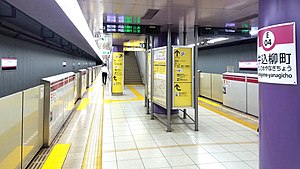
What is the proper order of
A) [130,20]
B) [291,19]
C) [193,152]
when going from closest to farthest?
[291,19], [193,152], [130,20]

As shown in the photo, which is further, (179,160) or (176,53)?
(176,53)

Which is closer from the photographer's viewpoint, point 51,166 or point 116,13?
point 51,166

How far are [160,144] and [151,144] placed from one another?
0.56ft

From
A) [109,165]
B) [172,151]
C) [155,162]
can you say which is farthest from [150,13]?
[109,165]

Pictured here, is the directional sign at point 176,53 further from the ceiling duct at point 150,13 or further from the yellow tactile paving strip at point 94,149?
the yellow tactile paving strip at point 94,149

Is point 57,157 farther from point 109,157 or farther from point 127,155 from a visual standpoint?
point 127,155

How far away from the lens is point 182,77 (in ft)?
17.9

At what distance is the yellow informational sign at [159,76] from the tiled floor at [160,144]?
27.1 inches

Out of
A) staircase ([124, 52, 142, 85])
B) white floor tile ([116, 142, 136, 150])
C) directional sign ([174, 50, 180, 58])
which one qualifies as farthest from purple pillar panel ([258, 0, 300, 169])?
staircase ([124, 52, 142, 85])

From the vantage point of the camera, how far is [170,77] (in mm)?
5324

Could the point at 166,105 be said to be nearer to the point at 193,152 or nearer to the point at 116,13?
the point at 193,152

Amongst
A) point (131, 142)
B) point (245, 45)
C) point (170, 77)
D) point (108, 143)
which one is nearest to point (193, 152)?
point (131, 142)

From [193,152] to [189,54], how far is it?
8.05ft

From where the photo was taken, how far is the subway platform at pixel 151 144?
11.4 ft
